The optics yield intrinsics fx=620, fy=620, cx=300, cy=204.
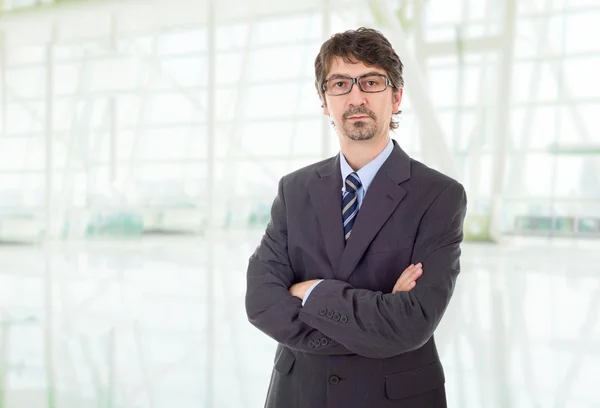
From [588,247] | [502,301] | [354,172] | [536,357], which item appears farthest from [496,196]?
[354,172]

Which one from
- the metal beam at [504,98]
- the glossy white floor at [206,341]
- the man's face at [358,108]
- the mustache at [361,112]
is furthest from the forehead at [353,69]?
the metal beam at [504,98]

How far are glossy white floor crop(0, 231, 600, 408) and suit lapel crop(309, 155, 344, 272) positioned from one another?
2141 millimetres

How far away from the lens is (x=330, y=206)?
189 cm

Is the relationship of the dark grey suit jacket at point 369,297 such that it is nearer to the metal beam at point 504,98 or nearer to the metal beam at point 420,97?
the metal beam at point 420,97

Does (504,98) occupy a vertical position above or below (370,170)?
above

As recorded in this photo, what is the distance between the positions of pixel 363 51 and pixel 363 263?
2.07 ft

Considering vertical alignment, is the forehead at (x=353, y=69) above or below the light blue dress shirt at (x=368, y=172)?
above

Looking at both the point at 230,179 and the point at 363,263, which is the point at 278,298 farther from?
the point at 230,179

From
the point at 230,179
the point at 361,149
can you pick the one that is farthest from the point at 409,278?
the point at 230,179

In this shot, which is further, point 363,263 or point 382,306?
point 363,263

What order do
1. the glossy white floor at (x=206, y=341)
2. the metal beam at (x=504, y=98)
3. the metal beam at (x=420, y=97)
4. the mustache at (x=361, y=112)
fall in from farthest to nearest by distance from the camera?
the metal beam at (x=504, y=98), the metal beam at (x=420, y=97), the glossy white floor at (x=206, y=341), the mustache at (x=361, y=112)

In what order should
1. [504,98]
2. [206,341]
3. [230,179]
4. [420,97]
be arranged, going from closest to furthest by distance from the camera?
1. [206,341]
2. [420,97]
3. [504,98]
4. [230,179]

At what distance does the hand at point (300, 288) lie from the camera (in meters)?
1.87

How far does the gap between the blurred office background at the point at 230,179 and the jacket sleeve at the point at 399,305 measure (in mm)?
502
